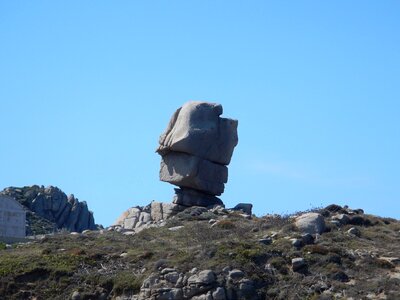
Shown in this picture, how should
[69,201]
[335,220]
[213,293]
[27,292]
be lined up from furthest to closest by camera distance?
[69,201] → [335,220] → [27,292] → [213,293]

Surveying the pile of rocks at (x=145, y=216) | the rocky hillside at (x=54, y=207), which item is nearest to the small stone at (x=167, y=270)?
the pile of rocks at (x=145, y=216)

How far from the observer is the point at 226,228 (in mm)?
42062

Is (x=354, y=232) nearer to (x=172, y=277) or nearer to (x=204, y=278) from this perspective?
(x=204, y=278)

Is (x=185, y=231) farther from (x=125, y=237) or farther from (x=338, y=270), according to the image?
(x=338, y=270)

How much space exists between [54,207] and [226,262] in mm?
38848

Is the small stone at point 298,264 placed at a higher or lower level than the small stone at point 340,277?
higher

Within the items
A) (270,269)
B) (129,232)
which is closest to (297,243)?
(270,269)

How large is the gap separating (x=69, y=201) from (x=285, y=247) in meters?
39.5

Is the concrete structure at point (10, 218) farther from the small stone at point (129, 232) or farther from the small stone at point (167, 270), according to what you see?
the small stone at point (167, 270)

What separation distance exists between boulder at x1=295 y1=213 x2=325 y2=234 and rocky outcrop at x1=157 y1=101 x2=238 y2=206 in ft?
24.5

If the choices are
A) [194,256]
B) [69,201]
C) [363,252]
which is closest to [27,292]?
[194,256]

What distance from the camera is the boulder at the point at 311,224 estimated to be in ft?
132

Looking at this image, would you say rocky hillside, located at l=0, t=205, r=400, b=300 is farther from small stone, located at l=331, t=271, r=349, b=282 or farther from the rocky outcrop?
the rocky outcrop

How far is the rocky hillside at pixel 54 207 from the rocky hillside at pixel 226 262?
2903cm
